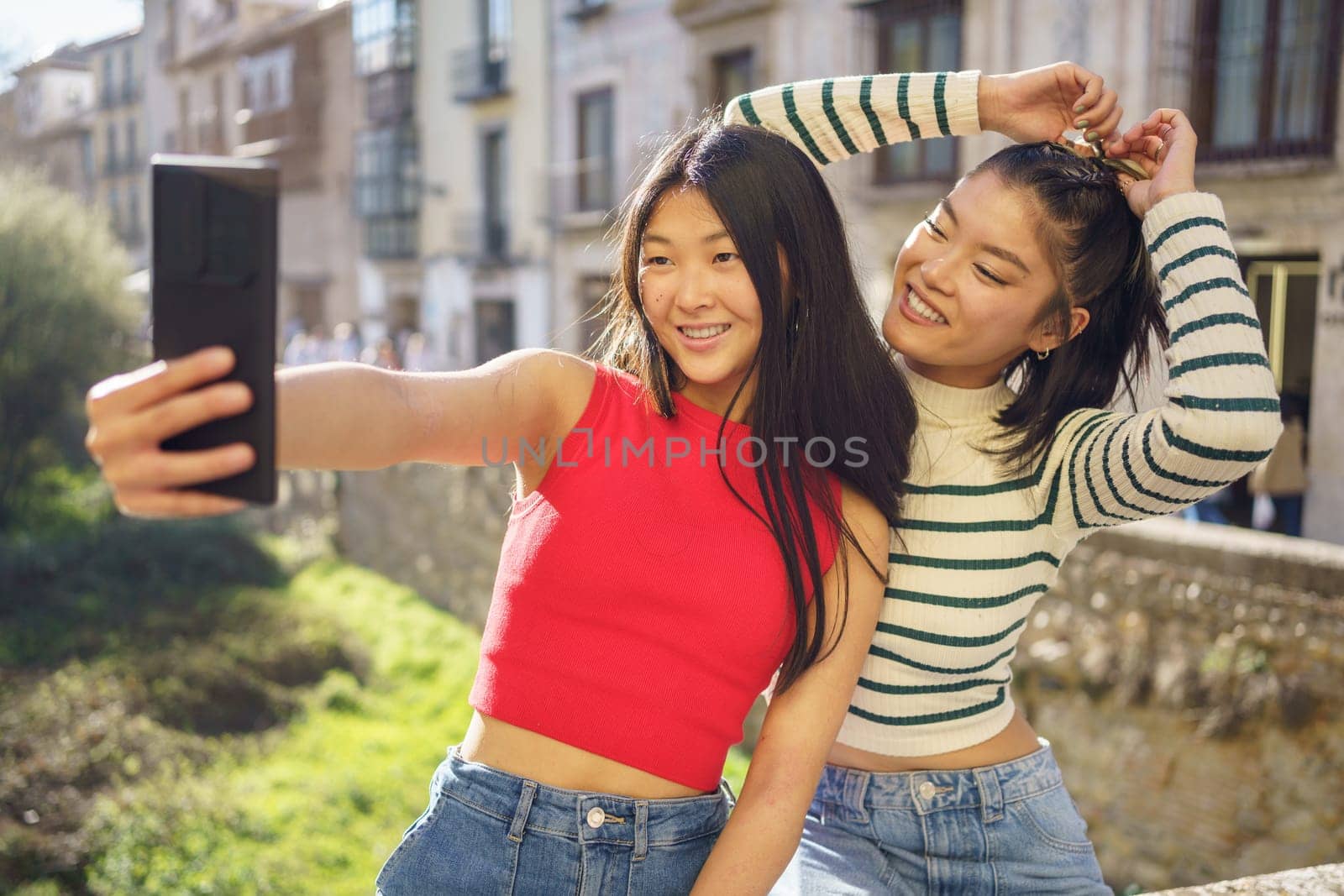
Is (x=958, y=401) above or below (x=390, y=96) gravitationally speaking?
below

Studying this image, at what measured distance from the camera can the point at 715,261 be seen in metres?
1.42

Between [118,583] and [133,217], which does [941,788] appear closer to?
[118,583]

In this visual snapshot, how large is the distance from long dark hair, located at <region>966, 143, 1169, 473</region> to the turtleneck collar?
0.08 ft

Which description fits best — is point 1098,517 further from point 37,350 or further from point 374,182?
point 374,182

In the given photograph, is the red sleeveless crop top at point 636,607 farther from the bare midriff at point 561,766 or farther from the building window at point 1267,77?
the building window at point 1267,77

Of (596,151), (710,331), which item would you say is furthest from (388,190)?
(710,331)

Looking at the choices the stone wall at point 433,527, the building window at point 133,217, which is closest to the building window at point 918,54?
the stone wall at point 433,527

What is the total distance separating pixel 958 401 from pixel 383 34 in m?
16.8

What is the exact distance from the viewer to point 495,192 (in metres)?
15.0

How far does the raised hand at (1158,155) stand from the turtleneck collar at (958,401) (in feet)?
1.04

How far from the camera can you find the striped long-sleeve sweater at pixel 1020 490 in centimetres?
140

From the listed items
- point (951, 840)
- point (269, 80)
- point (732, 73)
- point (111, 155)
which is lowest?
point (951, 840)

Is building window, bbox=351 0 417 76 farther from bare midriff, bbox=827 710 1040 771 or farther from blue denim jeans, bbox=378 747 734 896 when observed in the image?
blue denim jeans, bbox=378 747 734 896

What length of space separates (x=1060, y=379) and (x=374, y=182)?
16574 millimetres
